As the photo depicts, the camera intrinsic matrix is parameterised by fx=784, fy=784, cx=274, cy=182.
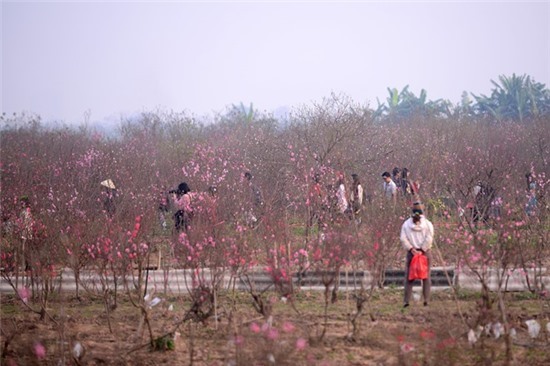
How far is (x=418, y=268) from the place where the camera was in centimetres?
1047

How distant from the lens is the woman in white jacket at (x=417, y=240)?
1065cm

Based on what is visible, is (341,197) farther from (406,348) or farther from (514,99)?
(514,99)

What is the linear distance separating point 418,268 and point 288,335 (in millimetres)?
2821

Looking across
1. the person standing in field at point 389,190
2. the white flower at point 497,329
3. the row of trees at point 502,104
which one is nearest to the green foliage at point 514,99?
the row of trees at point 502,104

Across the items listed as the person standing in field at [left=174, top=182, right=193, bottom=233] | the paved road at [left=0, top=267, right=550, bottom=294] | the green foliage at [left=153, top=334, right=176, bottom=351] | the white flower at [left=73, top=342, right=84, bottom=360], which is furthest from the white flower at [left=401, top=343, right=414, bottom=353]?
the person standing in field at [left=174, top=182, right=193, bottom=233]

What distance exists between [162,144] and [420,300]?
2272cm

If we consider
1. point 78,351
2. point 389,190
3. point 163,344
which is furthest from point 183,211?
point 78,351

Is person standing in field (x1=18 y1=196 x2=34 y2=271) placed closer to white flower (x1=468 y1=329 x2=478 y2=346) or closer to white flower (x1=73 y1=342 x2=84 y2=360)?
white flower (x1=73 y1=342 x2=84 y2=360)

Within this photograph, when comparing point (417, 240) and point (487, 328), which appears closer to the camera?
point (487, 328)

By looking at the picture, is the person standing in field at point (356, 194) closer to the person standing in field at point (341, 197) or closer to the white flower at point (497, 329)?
the person standing in field at point (341, 197)

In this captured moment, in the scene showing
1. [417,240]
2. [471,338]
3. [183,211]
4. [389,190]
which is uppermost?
[389,190]

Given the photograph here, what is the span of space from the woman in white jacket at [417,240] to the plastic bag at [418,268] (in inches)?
3.6

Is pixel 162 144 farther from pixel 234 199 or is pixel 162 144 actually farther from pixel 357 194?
pixel 357 194

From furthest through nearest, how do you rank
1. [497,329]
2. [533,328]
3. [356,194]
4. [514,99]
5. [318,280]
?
1. [514,99]
2. [356,194]
3. [318,280]
4. [533,328]
5. [497,329]
